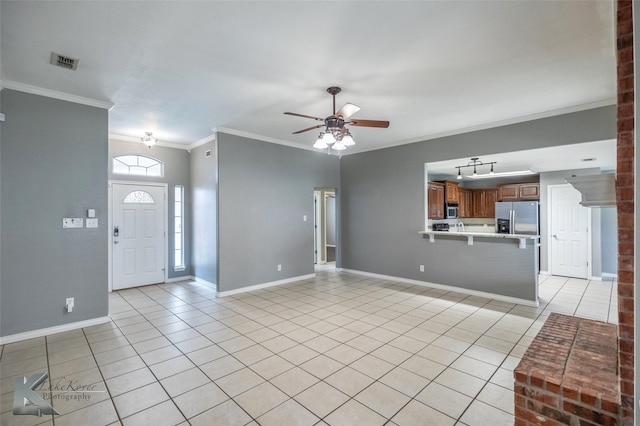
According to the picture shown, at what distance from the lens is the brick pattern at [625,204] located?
4.16 ft

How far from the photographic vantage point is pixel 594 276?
607 centimetres

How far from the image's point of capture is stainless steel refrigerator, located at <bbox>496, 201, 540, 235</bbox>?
6785 millimetres

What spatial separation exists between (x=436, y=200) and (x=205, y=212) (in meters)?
5.42

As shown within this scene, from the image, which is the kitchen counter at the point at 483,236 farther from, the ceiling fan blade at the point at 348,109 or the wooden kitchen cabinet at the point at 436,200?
the ceiling fan blade at the point at 348,109

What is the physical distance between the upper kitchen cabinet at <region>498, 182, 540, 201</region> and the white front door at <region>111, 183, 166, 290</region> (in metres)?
8.24

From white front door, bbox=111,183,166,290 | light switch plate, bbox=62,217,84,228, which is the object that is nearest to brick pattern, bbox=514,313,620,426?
light switch plate, bbox=62,217,84,228

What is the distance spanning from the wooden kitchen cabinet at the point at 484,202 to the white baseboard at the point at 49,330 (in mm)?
8869

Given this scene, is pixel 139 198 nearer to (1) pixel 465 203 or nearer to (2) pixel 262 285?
(2) pixel 262 285

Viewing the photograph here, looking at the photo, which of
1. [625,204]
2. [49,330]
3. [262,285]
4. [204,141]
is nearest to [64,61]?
[204,141]

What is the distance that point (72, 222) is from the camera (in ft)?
11.9

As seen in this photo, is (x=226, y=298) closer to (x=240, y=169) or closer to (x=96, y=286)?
(x=96, y=286)

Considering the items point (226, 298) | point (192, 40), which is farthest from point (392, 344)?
point (192, 40)

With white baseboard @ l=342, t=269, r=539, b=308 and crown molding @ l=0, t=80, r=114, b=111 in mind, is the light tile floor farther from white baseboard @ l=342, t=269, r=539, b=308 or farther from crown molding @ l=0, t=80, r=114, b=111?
crown molding @ l=0, t=80, r=114, b=111

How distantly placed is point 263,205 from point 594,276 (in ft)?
22.9
